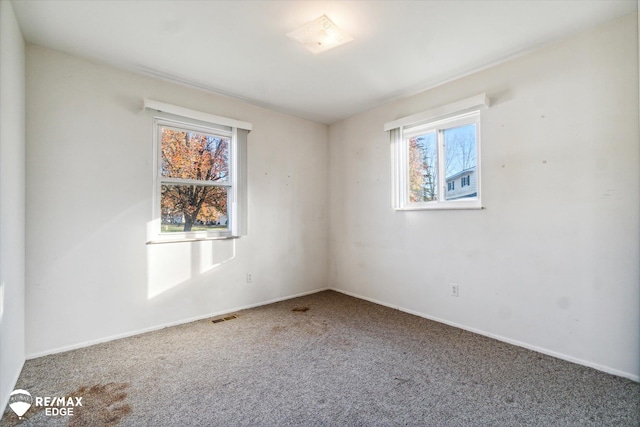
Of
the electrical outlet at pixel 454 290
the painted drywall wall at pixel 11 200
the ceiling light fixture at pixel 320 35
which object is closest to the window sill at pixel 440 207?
the electrical outlet at pixel 454 290

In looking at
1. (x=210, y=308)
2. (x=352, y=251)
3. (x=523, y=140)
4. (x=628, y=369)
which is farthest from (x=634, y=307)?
(x=210, y=308)

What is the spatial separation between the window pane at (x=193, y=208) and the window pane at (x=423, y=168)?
87.8 inches

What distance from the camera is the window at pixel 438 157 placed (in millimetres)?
2952

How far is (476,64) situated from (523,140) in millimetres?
831

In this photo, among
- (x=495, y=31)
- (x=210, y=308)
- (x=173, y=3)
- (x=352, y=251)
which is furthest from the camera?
(x=352, y=251)

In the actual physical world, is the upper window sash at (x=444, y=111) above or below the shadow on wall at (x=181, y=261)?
above

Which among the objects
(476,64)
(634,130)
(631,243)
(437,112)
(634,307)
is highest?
(476,64)

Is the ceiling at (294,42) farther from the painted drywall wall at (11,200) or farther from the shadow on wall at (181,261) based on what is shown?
the shadow on wall at (181,261)

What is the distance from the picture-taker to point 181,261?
3.14 metres

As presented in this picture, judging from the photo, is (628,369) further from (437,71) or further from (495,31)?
(437,71)

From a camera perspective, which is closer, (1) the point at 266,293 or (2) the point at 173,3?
(2) the point at 173,3

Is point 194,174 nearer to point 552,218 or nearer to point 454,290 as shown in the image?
point 454,290

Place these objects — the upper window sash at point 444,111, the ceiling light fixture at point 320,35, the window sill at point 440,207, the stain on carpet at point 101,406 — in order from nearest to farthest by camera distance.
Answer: the stain on carpet at point 101,406, the ceiling light fixture at point 320,35, the upper window sash at point 444,111, the window sill at point 440,207

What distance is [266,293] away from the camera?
12.6 ft
